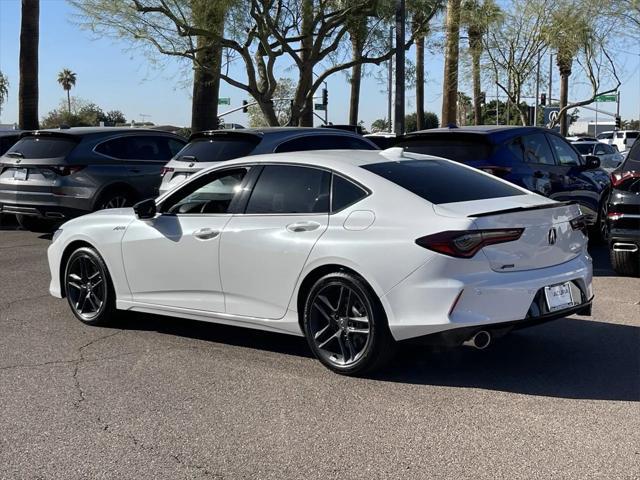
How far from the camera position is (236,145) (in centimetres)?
1023

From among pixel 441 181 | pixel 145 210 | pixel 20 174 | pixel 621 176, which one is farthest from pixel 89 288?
pixel 20 174

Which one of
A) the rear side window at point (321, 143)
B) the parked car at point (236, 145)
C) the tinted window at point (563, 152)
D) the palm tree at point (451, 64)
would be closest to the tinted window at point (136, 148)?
the parked car at point (236, 145)

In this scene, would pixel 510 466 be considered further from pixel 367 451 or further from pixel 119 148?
pixel 119 148

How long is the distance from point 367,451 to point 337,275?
1.46m

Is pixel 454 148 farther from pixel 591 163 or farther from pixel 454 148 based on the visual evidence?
pixel 591 163

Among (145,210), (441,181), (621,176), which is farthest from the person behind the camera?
(621,176)

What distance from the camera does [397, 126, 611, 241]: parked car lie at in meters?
9.35

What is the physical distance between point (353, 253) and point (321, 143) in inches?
228

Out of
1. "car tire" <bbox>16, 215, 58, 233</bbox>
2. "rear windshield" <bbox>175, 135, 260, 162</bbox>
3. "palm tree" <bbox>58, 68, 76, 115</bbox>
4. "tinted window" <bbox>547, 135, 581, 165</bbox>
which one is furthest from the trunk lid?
"palm tree" <bbox>58, 68, 76, 115</bbox>

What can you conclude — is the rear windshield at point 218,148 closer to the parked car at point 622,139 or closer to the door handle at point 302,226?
the door handle at point 302,226

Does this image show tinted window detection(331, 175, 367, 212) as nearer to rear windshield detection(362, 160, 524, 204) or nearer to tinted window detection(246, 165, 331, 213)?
tinted window detection(246, 165, 331, 213)

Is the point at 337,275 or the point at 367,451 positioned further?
the point at 337,275

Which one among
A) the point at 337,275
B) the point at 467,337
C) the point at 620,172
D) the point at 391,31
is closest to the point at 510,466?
the point at 467,337

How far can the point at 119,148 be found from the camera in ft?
41.8
